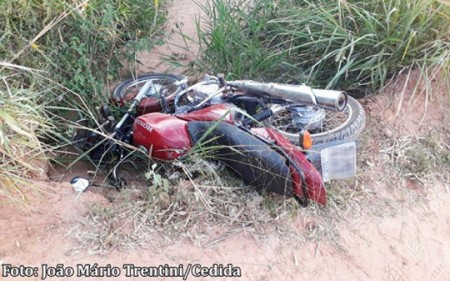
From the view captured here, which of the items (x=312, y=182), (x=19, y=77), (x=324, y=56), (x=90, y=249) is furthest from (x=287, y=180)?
(x=19, y=77)

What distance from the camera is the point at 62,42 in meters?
3.71

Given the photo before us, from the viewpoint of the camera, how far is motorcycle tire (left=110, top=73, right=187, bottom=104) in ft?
13.0

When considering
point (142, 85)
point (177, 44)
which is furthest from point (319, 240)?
point (177, 44)

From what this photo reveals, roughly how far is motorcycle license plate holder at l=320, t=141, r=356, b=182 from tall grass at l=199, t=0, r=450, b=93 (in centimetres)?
81

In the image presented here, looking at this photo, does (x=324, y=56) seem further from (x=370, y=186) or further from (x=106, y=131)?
(x=106, y=131)

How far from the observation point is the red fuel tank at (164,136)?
302 cm

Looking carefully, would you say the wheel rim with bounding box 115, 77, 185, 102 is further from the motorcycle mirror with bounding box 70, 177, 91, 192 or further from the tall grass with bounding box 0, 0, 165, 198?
the motorcycle mirror with bounding box 70, 177, 91, 192

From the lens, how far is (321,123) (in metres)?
3.25

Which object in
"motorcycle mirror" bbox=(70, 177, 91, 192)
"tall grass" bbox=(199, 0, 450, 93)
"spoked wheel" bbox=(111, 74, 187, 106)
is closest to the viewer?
"motorcycle mirror" bbox=(70, 177, 91, 192)

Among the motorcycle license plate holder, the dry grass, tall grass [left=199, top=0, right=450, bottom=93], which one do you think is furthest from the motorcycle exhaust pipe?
tall grass [left=199, top=0, right=450, bottom=93]

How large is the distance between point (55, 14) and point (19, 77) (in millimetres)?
566

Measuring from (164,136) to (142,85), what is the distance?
3.93 ft

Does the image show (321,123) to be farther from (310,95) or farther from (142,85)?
Answer: (142,85)

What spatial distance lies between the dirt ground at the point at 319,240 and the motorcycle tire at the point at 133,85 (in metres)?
0.85
